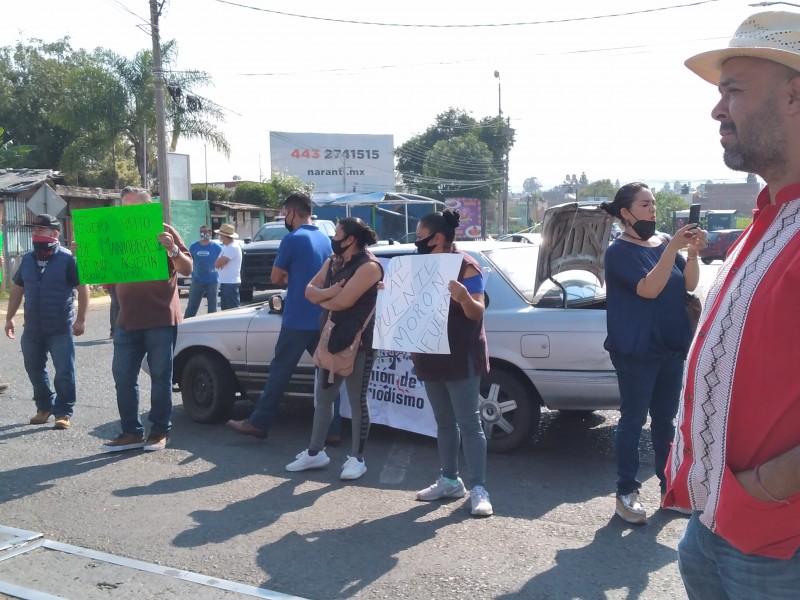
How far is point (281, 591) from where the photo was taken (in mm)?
4000

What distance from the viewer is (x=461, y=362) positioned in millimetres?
4945

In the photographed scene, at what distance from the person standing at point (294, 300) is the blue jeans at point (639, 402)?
2515 mm

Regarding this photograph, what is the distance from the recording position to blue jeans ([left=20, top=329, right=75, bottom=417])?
7.35 m

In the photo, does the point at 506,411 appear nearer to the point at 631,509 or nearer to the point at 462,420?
the point at 462,420

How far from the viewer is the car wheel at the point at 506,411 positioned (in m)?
6.08

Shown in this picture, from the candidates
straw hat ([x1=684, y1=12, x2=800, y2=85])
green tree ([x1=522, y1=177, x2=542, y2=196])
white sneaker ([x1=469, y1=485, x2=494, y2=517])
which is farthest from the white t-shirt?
green tree ([x1=522, y1=177, x2=542, y2=196])

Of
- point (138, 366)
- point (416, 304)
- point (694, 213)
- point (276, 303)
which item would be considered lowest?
point (138, 366)

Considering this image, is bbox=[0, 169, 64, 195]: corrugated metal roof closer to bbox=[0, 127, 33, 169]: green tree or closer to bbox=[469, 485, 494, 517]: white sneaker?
bbox=[0, 127, 33, 169]: green tree

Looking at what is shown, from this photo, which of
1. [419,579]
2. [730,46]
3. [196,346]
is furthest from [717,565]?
[196,346]

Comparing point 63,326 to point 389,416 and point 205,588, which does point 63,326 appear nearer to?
point 389,416

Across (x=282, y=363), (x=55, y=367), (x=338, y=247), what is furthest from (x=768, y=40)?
(x=55, y=367)

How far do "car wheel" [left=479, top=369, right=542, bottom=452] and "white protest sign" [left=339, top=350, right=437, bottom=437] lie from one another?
16.7 inches

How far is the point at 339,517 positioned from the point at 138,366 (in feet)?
7.88

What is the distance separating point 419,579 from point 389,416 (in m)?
2.48
